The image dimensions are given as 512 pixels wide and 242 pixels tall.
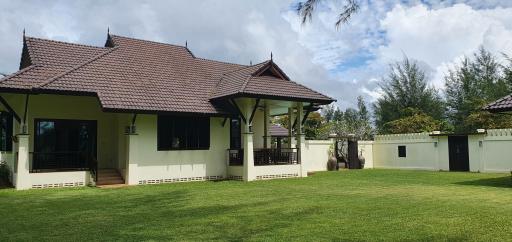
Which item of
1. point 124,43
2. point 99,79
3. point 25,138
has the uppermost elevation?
point 124,43

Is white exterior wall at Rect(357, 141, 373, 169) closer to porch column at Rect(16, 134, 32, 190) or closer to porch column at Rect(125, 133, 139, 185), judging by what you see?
porch column at Rect(125, 133, 139, 185)

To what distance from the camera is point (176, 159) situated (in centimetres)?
1582

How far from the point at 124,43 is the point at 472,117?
2213 centimetres

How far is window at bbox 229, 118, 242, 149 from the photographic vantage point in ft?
57.7

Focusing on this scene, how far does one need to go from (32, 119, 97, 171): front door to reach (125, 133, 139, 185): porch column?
1444mm

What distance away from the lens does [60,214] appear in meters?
8.38

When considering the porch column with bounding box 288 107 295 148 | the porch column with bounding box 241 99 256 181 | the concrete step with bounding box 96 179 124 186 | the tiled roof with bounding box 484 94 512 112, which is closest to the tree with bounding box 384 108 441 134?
the porch column with bounding box 288 107 295 148

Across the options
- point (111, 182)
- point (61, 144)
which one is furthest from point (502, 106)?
point (61, 144)

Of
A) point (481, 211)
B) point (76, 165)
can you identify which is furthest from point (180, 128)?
point (481, 211)

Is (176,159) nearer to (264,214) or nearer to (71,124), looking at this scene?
(71,124)

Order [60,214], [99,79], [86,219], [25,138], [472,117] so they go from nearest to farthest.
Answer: [86,219] < [60,214] < [25,138] < [99,79] < [472,117]

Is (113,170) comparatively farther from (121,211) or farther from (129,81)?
(121,211)

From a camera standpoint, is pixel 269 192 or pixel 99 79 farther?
pixel 99 79

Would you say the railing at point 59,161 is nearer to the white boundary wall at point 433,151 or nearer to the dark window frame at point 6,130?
the dark window frame at point 6,130
